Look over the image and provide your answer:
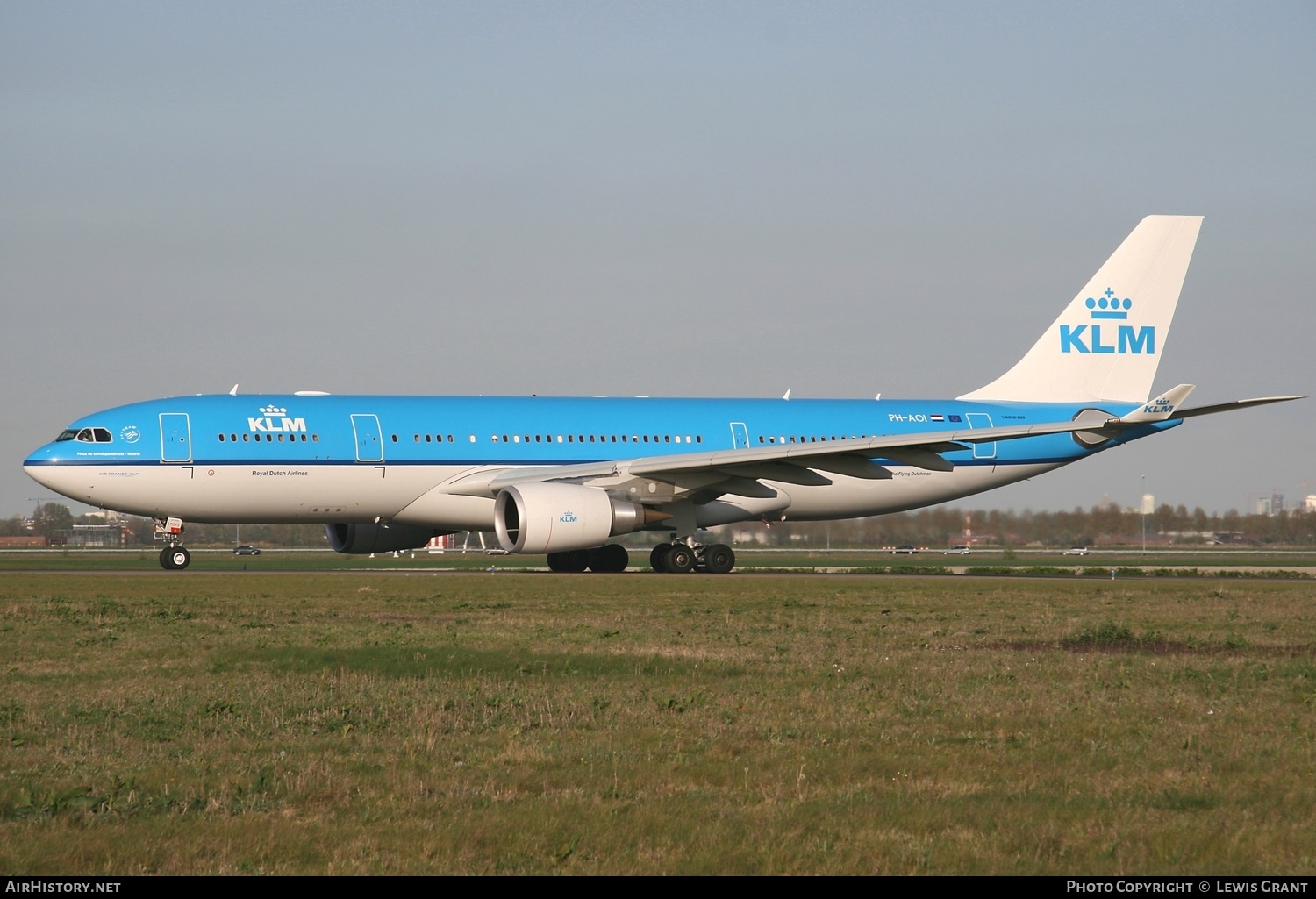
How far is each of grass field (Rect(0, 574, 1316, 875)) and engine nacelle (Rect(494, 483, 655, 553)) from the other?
10.2 metres

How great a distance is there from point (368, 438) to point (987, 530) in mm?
34747

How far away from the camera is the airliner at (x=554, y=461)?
29.4m

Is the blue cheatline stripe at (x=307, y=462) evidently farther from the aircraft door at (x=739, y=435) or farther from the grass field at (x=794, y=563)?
the grass field at (x=794, y=563)

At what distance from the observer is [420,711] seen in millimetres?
10250

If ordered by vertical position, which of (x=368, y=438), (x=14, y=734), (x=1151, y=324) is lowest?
(x=14, y=734)

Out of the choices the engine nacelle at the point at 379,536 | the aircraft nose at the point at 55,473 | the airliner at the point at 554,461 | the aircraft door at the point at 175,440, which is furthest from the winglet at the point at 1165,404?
the aircraft nose at the point at 55,473

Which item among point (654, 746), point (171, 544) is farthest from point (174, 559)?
point (654, 746)

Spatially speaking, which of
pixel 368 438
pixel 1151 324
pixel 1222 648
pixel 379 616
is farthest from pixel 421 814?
pixel 1151 324

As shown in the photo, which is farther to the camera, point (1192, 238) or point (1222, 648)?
point (1192, 238)

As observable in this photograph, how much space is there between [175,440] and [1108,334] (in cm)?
2429

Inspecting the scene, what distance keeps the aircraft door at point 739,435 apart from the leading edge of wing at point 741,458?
317cm

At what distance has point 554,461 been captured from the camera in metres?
32.2

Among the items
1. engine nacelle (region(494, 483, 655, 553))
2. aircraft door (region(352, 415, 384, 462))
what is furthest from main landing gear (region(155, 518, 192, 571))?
engine nacelle (region(494, 483, 655, 553))
